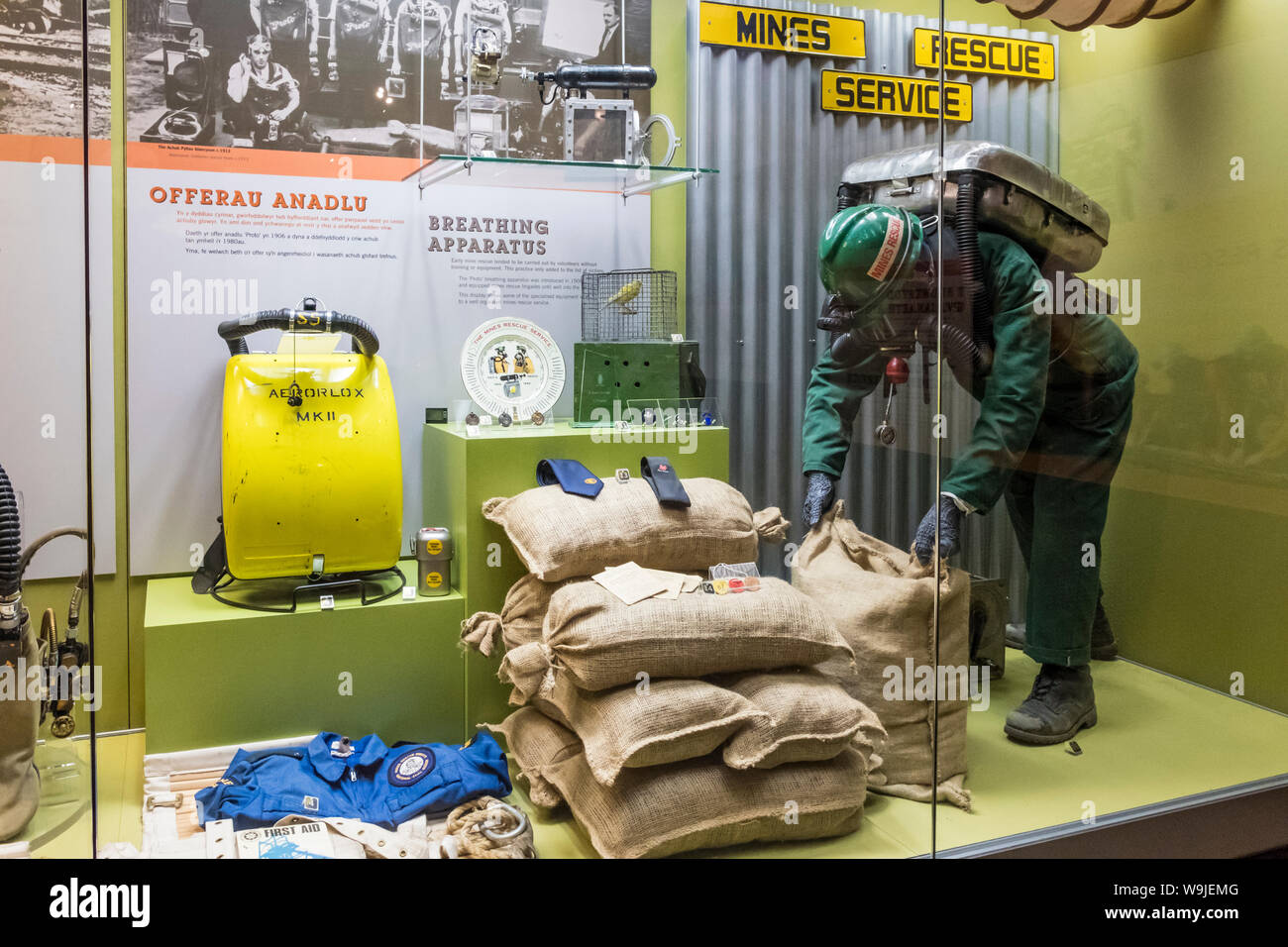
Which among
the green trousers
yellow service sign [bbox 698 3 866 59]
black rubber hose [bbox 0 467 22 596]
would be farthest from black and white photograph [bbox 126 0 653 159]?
the green trousers

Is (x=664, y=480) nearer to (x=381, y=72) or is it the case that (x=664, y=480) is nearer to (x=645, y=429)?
(x=645, y=429)

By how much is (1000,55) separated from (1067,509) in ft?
3.77

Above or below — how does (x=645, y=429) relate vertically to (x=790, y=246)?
below

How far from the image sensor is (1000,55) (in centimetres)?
259

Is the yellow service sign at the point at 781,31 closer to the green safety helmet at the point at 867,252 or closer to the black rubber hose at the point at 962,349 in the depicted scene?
the green safety helmet at the point at 867,252

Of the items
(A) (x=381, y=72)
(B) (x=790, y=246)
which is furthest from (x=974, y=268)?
(A) (x=381, y=72)

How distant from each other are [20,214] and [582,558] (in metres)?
1.57

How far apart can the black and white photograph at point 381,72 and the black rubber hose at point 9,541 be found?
4.14ft

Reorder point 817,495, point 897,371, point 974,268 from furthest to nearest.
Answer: point 817,495
point 897,371
point 974,268

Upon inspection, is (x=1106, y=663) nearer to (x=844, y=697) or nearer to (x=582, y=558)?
(x=844, y=697)

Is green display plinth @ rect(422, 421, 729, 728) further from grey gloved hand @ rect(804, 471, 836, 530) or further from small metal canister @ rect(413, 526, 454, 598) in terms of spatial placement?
grey gloved hand @ rect(804, 471, 836, 530)

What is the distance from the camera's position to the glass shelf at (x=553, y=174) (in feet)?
10.8

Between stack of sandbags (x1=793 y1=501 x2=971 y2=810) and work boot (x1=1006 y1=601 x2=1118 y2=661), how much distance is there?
0.19 metres

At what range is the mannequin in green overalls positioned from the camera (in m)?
2.59
